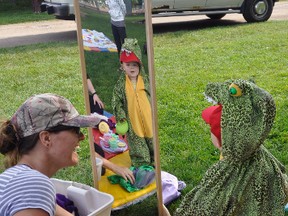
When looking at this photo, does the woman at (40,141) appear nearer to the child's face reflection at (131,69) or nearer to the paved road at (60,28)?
the child's face reflection at (131,69)

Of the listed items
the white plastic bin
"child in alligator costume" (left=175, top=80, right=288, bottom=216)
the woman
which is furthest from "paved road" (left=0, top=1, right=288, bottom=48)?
the woman

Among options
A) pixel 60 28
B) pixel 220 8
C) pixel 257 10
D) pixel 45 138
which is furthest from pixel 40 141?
pixel 60 28

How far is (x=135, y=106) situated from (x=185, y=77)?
3.25m

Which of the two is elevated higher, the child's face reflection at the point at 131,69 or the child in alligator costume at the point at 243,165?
the child's face reflection at the point at 131,69

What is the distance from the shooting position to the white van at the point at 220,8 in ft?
31.2

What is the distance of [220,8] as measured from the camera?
1006cm

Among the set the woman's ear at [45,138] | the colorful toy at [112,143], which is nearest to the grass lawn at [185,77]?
the colorful toy at [112,143]

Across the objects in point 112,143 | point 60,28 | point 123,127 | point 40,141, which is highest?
point 40,141

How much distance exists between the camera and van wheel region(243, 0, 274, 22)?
1006 cm

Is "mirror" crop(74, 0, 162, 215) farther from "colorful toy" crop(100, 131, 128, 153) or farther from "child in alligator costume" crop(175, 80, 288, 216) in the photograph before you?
"child in alligator costume" crop(175, 80, 288, 216)

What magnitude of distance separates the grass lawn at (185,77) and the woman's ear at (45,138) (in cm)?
62

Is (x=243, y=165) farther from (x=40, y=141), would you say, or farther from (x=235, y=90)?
(x=40, y=141)

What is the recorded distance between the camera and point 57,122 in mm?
1910

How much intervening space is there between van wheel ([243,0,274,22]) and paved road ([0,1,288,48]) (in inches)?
14.8
